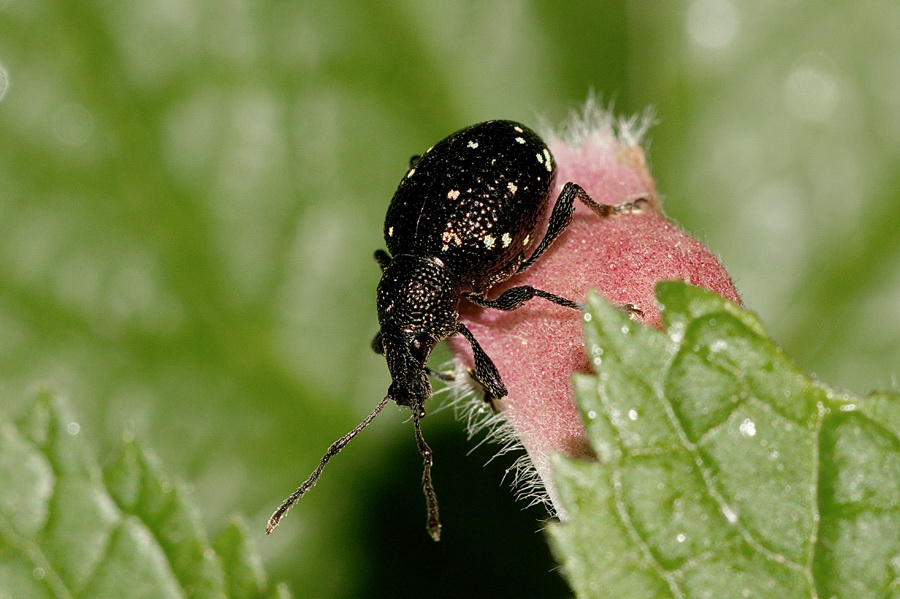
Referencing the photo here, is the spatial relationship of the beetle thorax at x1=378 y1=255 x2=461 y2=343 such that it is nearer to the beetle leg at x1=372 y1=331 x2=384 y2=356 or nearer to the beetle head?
the beetle head

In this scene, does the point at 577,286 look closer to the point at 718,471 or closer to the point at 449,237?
the point at 718,471

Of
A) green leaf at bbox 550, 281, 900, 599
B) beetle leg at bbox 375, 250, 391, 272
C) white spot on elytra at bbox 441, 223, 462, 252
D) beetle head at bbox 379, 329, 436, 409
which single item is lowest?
green leaf at bbox 550, 281, 900, 599

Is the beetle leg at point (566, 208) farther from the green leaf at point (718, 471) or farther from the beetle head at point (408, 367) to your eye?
the beetle head at point (408, 367)

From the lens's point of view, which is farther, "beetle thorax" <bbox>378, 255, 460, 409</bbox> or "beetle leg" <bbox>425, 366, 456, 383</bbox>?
"beetle thorax" <bbox>378, 255, 460, 409</bbox>

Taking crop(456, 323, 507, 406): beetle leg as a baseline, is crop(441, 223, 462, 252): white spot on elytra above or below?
above

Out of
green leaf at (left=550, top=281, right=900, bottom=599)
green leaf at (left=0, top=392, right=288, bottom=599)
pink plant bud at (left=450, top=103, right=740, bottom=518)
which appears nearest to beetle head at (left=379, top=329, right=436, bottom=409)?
pink plant bud at (left=450, top=103, right=740, bottom=518)

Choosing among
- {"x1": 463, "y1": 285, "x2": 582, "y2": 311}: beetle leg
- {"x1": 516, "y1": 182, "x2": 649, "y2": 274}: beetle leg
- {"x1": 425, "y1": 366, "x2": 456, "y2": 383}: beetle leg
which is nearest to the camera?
{"x1": 463, "y1": 285, "x2": 582, "y2": 311}: beetle leg
